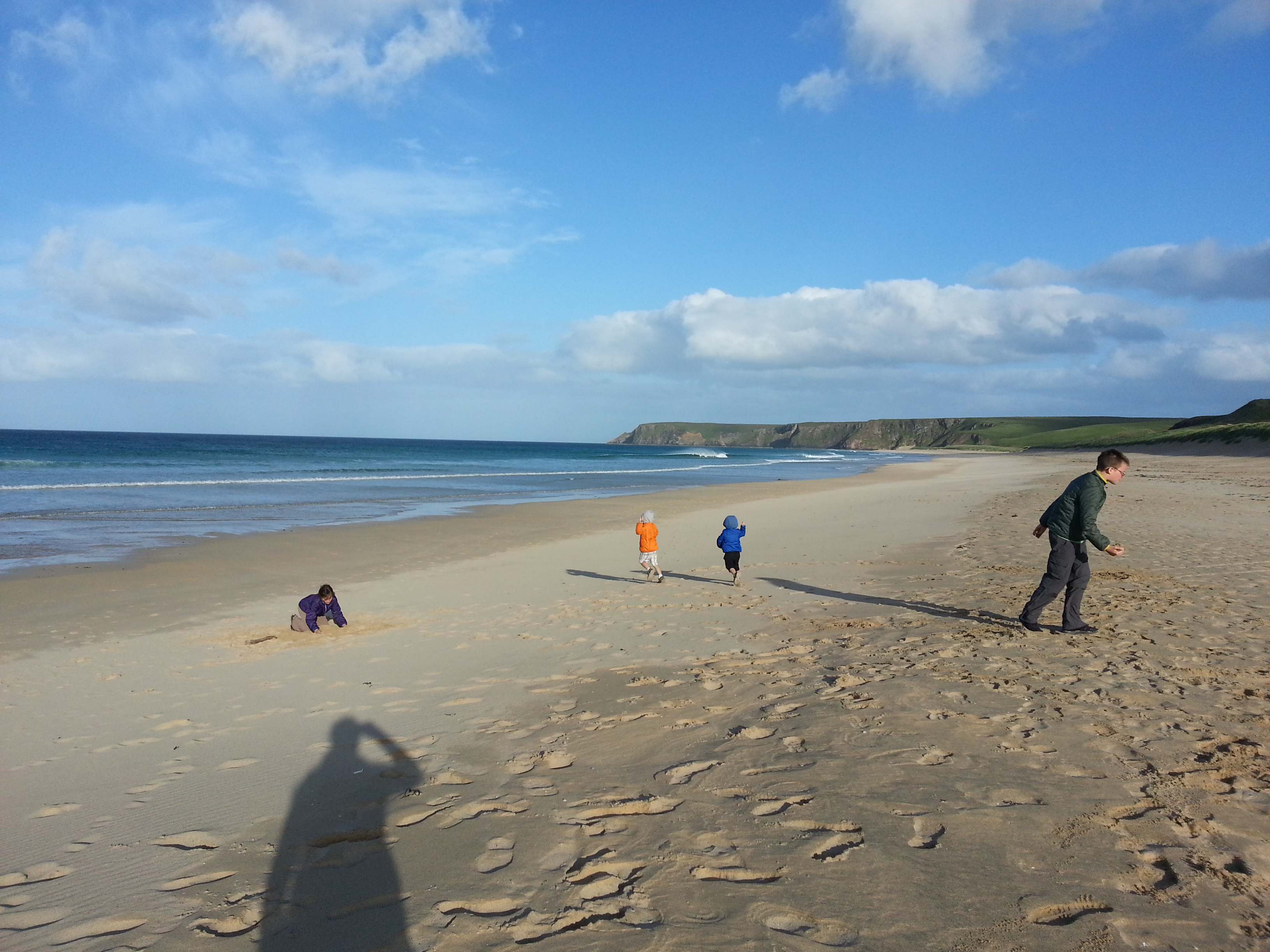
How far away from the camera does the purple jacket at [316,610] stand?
8008mm

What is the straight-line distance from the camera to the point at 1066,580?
6914mm

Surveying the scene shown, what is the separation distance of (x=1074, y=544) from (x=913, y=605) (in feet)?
6.45

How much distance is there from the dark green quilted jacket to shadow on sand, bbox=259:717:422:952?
6075 mm

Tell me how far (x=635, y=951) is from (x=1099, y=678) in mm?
4522

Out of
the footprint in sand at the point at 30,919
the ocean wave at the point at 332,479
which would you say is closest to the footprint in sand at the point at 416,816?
the footprint in sand at the point at 30,919

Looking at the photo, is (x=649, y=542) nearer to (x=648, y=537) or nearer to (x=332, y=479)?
(x=648, y=537)

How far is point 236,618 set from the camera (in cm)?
895

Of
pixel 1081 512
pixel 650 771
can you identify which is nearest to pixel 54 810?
pixel 650 771

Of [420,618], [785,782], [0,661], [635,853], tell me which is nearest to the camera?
[635,853]

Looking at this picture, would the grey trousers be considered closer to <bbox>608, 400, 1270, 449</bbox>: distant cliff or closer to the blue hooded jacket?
the blue hooded jacket

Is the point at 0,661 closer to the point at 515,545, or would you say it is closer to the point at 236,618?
the point at 236,618

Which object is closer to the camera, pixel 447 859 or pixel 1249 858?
pixel 1249 858

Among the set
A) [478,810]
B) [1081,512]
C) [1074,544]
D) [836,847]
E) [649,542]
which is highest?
[1081,512]

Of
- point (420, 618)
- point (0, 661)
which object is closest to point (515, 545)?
point (420, 618)
